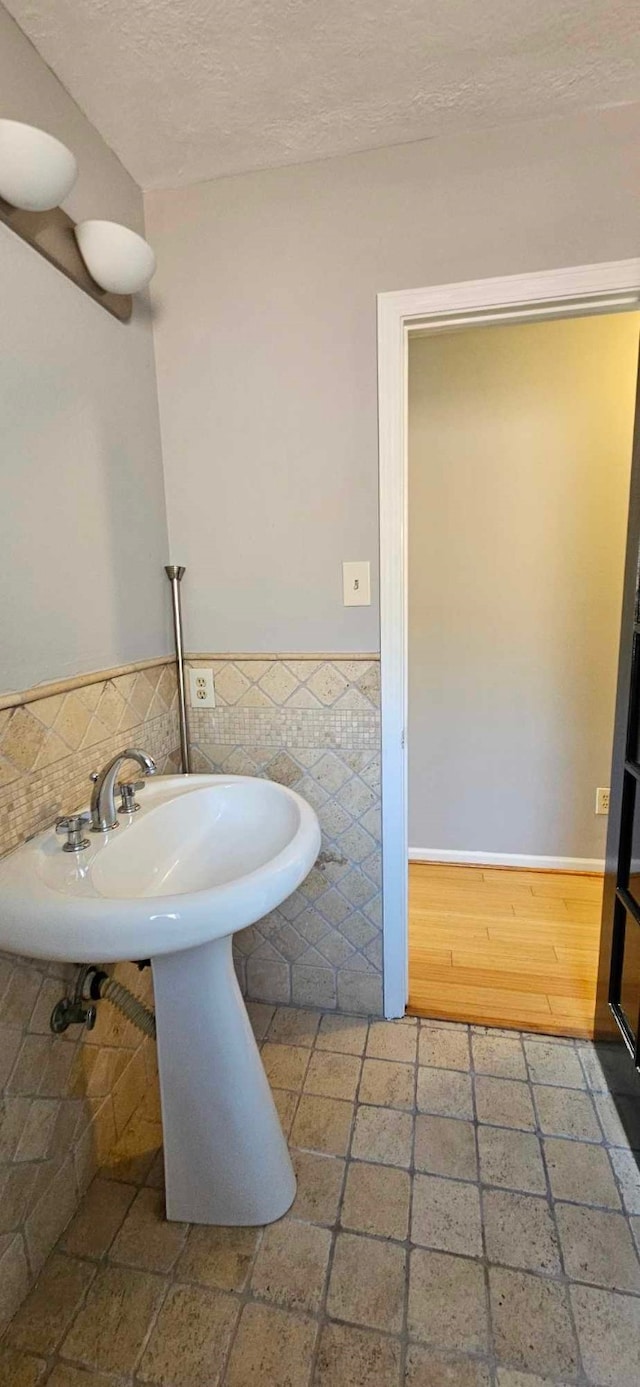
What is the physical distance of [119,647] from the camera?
1.26 meters

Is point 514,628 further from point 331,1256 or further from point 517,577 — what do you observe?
point 331,1256

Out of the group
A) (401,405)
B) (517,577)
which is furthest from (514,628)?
(401,405)

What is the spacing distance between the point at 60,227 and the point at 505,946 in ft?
7.42

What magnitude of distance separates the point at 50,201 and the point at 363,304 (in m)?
0.69

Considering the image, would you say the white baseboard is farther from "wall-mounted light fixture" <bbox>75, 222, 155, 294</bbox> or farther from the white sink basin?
"wall-mounted light fixture" <bbox>75, 222, 155, 294</bbox>

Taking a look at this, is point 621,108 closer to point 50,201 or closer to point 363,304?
point 363,304

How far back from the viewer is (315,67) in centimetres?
105

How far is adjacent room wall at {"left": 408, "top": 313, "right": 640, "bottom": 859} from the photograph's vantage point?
2.05 metres

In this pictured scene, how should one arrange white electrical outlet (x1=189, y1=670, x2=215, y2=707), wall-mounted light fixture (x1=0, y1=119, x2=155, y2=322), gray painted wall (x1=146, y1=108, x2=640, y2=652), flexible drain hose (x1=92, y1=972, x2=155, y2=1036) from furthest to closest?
white electrical outlet (x1=189, y1=670, x2=215, y2=707), gray painted wall (x1=146, y1=108, x2=640, y2=652), flexible drain hose (x1=92, y1=972, x2=155, y2=1036), wall-mounted light fixture (x1=0, y1=119, x2=155, y2=322)

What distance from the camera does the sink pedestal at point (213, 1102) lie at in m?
0.94

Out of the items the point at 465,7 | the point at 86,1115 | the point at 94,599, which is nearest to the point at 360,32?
the point at 465,7

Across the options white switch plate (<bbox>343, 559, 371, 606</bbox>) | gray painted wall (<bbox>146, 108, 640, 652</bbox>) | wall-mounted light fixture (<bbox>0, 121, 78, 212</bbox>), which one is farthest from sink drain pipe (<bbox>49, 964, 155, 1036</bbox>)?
wall-mounted light fixture (<bbox>0, 121, 78, 212</bbox>)

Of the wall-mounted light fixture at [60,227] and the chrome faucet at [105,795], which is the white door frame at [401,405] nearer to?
the wall-mounted light fixture at [60,227]

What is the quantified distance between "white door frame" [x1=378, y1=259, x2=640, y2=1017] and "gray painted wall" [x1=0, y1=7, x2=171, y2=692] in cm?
59
